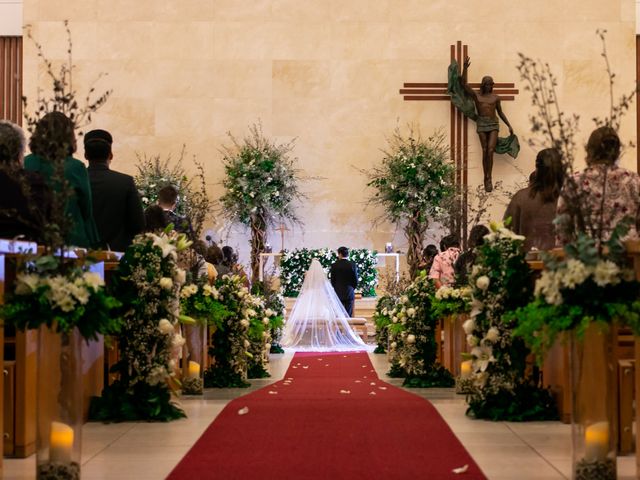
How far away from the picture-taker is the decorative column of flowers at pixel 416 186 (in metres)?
18.0

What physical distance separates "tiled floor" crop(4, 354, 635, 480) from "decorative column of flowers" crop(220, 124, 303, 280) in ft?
36.2

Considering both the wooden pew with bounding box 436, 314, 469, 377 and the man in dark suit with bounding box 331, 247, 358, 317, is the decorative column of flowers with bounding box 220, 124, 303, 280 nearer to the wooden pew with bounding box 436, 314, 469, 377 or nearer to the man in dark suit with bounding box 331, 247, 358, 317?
the man in dark suit with bounding box 331, 247, 358, 317

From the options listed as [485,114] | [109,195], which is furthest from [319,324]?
[109,195]

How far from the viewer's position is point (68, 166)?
563 centimetres

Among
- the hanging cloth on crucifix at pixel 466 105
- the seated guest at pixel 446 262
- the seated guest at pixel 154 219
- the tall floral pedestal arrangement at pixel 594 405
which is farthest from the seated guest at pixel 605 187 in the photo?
the hanging cloth on crucifix at pixel 466 105

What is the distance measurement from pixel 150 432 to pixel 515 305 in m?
2.29

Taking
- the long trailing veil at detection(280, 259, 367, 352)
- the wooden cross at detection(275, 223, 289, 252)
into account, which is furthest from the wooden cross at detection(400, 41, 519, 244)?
the long trailing veil at detection(280, 259, 367, 352)

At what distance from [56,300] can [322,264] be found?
45.8ft

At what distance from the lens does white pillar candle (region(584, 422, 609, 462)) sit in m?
4.34

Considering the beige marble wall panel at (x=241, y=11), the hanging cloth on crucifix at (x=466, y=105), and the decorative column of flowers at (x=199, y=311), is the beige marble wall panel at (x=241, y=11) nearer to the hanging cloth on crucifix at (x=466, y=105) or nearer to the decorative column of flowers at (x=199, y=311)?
the hanging cloth on crucifix at (x=466, y=105)

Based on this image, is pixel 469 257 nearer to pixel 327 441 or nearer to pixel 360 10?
pixel 327 441

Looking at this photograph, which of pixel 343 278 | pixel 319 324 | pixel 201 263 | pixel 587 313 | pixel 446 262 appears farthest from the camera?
pixel 343 278

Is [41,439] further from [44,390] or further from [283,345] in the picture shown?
[283,345]

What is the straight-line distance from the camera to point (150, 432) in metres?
6.08
